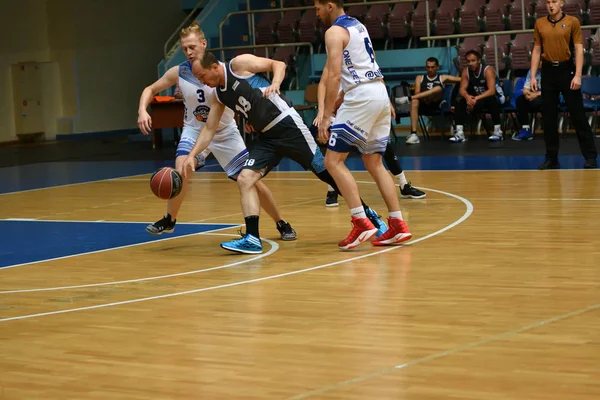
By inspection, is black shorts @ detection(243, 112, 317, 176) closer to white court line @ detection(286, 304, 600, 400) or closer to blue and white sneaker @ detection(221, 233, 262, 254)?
blue and white sneaker @ detection(221, 233, 262, 254)

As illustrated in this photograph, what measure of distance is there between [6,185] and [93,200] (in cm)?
265

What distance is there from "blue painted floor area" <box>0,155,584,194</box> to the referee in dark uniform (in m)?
0.32

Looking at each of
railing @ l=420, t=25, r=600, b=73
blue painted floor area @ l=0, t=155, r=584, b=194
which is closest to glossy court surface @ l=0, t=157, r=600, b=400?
blue painted floor area @ l=0, t=155, r=584, b=194

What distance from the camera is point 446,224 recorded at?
8227 millimetres

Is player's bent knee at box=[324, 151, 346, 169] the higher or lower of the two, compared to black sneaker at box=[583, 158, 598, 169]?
higher

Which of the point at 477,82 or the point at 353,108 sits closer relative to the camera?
the point at 353,108

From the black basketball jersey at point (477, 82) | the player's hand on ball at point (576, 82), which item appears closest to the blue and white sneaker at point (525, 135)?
the black basketball jersey at point (477, 82)

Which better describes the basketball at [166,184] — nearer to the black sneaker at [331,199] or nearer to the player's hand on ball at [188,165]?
the player's hand on ball at [188,165]

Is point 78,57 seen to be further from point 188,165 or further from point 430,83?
point 188,165

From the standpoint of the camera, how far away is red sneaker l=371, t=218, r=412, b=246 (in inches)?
286

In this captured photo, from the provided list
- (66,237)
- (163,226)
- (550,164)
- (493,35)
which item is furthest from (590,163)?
(493,35)

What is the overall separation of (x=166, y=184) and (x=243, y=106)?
817 millimetres

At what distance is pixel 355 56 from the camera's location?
23.2 feet

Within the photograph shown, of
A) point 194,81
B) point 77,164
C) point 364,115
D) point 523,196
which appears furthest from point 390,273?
point 77,164
